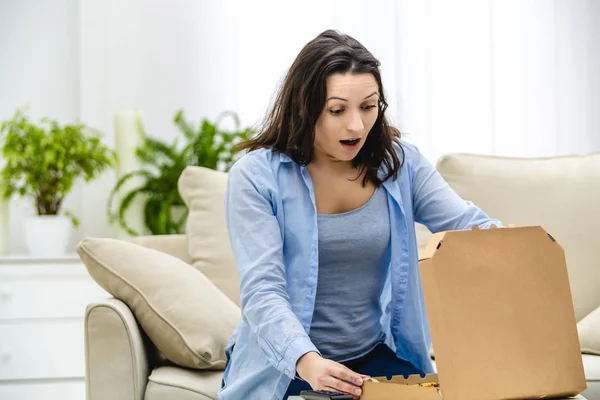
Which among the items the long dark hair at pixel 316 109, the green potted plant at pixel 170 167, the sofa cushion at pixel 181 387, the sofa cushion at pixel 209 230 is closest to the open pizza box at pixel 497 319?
the long dark hair at pixel 316 109

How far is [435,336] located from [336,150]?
1.60 feet

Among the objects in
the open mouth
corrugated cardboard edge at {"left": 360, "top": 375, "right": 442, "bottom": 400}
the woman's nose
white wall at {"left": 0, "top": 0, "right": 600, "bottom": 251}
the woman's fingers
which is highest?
white wall at {"left": 0, "top": 0, "right": 600, "bottom": 251}

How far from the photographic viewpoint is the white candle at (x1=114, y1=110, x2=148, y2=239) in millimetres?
3217

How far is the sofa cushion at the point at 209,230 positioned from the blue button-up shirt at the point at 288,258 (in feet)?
2.27

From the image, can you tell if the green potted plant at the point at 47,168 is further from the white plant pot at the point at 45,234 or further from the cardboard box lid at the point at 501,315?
the cardboard box lid at the point at 501,315

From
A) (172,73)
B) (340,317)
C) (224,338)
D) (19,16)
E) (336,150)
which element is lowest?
(224,338)

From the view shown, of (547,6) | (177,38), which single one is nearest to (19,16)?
(177,38)

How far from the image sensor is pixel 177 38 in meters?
3.54

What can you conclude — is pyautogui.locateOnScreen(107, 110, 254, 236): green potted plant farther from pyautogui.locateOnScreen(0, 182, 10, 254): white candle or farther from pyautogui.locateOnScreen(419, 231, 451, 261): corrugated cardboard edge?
pyautogui.locateOnScreen(419, 231, 451, 261): corrugated cardboard edge

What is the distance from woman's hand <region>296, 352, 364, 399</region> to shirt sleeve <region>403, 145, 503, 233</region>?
46 cm

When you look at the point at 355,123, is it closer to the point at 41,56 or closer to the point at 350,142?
the point at 350,142

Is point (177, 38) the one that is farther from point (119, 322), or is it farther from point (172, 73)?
point (119, 322)

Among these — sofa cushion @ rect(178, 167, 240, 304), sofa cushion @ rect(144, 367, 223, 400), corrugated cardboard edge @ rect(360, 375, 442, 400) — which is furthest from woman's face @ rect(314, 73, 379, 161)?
sofa cushion @ rect(178, 167, 240, 304)

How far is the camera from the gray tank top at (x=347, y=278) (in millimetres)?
1441
